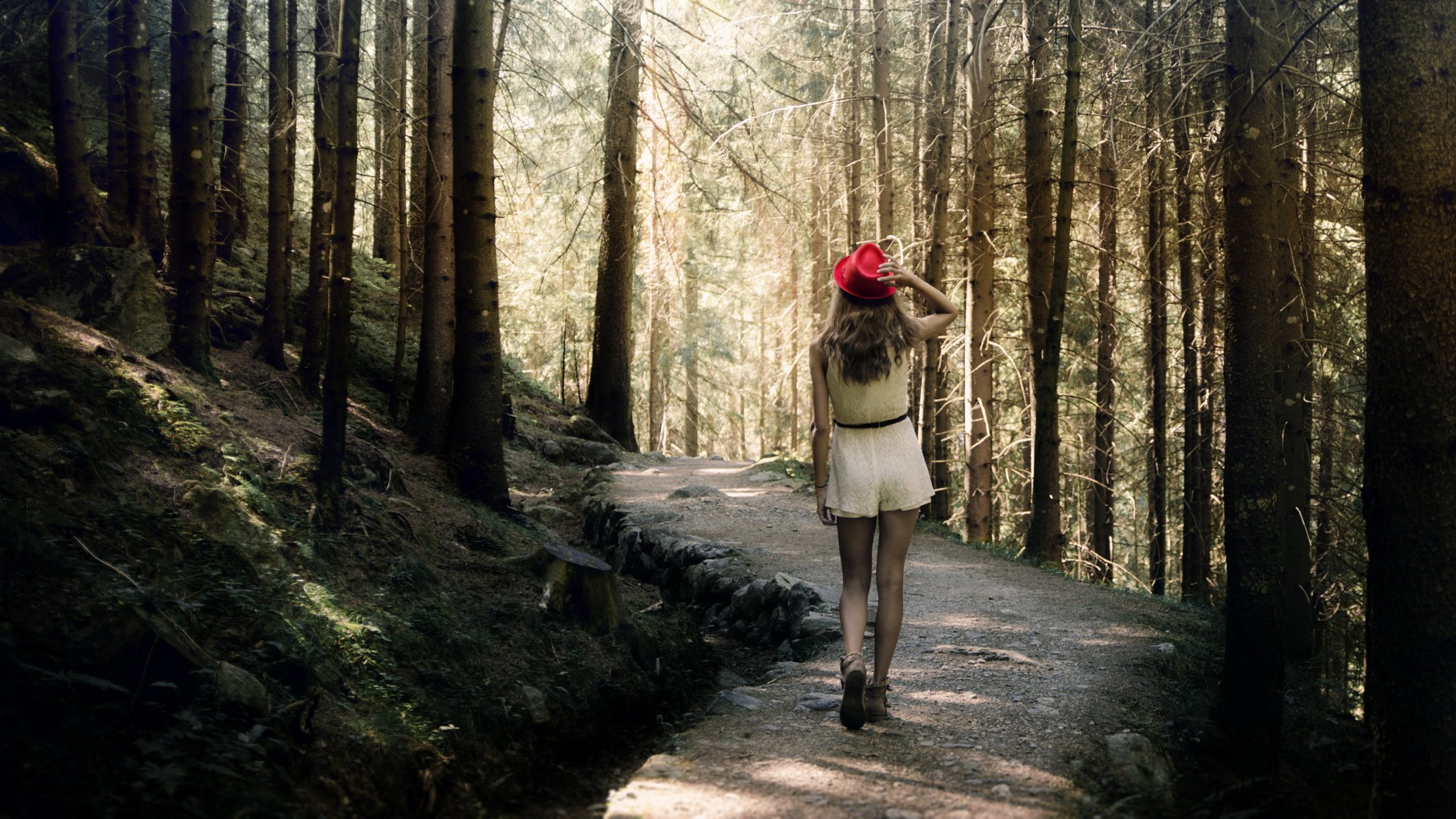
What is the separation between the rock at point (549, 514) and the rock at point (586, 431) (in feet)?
14.2

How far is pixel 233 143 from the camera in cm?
1348

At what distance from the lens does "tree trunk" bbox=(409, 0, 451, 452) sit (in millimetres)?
11422

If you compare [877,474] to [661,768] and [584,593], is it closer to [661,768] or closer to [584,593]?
[661,768]

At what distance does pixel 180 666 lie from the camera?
3.71m

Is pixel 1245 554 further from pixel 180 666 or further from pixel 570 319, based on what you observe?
pixel 570 319

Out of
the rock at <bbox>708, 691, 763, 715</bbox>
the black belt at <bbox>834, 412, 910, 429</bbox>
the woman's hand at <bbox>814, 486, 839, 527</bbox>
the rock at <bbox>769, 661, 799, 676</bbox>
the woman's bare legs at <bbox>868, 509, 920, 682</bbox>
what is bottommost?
the rock at <bbox>769, 661, 799, 676</bbox>

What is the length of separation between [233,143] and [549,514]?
7394 millimetres

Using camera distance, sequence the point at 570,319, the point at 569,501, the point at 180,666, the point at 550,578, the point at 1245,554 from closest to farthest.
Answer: the point at 180,666 < the point at 1245,554 < the point at 550,578 < the point at 569,501 < the point at 570,319

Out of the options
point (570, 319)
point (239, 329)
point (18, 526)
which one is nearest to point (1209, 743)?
point (18, 526)

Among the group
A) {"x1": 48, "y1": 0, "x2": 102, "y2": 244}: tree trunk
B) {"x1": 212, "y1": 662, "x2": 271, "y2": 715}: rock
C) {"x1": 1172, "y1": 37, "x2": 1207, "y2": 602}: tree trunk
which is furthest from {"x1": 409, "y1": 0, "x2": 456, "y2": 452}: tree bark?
{"x1": 1172, "y1": 37, "x2": 1207, "y2": 602}: tree trunk

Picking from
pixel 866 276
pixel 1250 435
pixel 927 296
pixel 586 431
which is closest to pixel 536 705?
pixel 866 276

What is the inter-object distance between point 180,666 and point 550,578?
3101 millimetres

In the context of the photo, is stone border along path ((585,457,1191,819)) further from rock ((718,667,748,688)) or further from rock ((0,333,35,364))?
rock ((0,333,35,364))

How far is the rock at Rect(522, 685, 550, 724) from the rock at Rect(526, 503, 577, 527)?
6.47 metres
